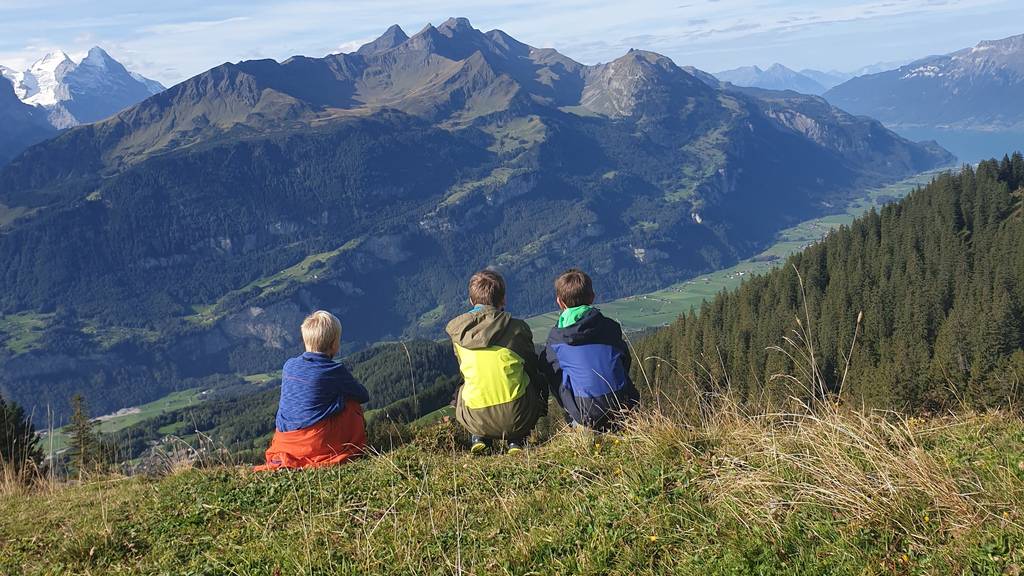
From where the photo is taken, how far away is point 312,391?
27.9 feet

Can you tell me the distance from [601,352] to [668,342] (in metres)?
78.0

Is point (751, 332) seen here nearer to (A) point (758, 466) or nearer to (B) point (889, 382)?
(B) point (889, 382)

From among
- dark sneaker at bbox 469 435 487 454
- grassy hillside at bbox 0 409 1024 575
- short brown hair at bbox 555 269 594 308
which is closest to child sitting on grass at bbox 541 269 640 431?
short brown hair at bbox 555 269 594 308

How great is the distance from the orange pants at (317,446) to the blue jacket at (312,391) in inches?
4.0

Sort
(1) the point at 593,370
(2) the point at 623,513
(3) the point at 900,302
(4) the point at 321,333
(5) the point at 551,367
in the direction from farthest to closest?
1. (3) the point at 900,302
2. (5) the point at 551,367
3. (1) the point at 593,370
4. (4) the point at 321,333
5. (2) the point at 623,513

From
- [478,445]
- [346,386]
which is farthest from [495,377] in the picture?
[346,386]

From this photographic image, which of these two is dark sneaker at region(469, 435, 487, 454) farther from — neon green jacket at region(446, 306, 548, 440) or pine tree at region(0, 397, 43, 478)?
pine tree at region(0, 397, 43, 478)

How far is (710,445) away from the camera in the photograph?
249 inches

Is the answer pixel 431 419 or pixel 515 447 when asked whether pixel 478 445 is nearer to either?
pixel 515 447

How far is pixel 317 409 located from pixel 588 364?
3.61 m

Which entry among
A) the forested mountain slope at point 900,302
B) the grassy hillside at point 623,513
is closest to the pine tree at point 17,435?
the grassy hillside at point 623,513

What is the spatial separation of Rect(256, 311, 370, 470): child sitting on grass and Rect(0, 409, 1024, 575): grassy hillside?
99cm

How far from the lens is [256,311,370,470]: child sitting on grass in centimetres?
839

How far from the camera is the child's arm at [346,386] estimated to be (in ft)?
28.3
